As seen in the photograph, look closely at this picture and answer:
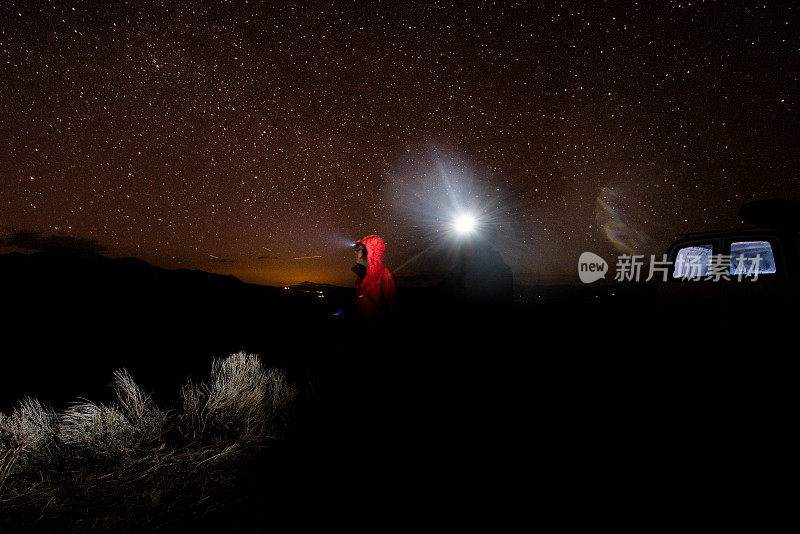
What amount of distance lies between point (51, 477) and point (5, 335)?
30.7 m

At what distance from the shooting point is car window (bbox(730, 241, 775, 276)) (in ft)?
16.6

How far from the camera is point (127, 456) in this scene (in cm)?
284

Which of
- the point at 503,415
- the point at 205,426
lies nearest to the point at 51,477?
the point at 205,426

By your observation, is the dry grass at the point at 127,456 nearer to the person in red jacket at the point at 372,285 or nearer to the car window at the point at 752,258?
the person in red jacket at the point at 372,285

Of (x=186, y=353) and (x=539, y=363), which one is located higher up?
(x=539, y=363)

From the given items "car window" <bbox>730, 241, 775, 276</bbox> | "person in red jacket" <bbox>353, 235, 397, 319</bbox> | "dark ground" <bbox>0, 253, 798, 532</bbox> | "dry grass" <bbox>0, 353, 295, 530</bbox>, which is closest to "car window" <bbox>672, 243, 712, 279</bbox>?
"car window" <bbox>730, 241, 775, 276</bbox>

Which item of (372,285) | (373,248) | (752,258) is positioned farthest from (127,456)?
(752,258)

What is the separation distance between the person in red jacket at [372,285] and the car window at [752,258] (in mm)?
5195

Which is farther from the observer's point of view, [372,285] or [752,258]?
[752,258]

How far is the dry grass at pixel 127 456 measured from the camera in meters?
2.28

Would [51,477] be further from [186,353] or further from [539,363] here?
[186,353]

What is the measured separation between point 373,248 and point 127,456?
3.34 metres

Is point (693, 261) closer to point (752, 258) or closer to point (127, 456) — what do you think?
point (752, 258)

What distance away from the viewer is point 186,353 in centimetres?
1389
